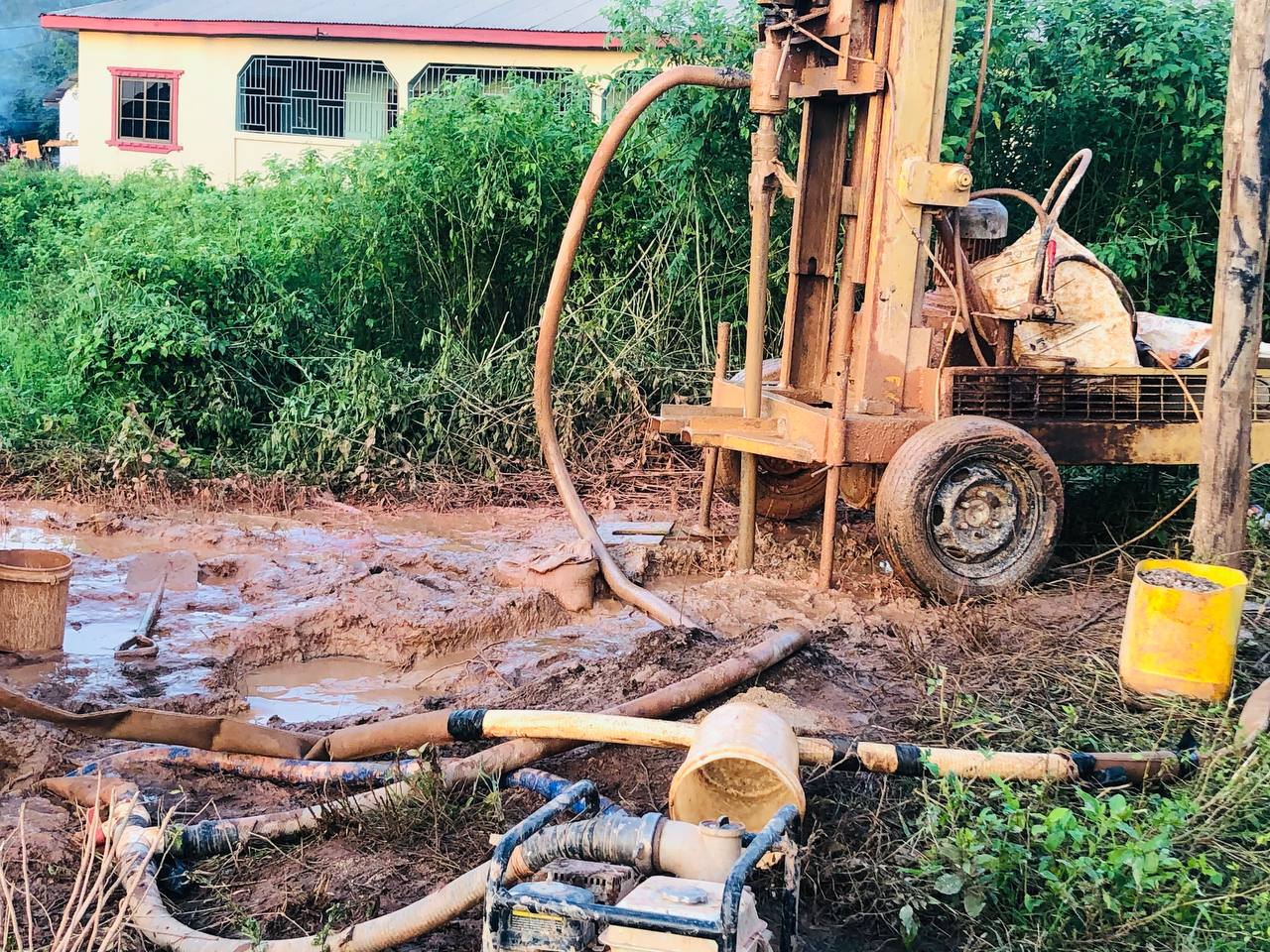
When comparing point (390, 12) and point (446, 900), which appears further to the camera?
point (390, 12)

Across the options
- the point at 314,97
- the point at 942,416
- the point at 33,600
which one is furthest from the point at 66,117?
the point at 942,416

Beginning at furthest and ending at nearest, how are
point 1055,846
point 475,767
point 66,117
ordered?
point 66,117 → point 475,767 → point 1055,846

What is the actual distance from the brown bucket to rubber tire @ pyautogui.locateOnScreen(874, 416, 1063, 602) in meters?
A: 3.80

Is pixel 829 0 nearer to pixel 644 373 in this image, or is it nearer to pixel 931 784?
pixel 644 373

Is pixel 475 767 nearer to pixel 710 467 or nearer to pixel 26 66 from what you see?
pixel 710 467

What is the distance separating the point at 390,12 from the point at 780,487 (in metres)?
13.0

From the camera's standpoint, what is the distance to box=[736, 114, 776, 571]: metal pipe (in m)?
6.53

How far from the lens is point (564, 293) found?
7223mm

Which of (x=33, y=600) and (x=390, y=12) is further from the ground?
(x=390, y=12)

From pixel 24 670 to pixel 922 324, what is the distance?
15.4 ft

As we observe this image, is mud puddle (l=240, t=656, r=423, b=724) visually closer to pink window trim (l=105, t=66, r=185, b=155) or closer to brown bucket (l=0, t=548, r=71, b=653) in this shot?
brown bucket (l=0, t=548, r=71, b=653)

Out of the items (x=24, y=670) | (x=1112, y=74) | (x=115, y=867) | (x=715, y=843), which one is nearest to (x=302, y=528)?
(x=24, y=670)

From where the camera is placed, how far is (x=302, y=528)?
8.01m

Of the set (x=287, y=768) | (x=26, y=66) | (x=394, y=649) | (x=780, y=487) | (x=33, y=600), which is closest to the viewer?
(x=287, y=768)
